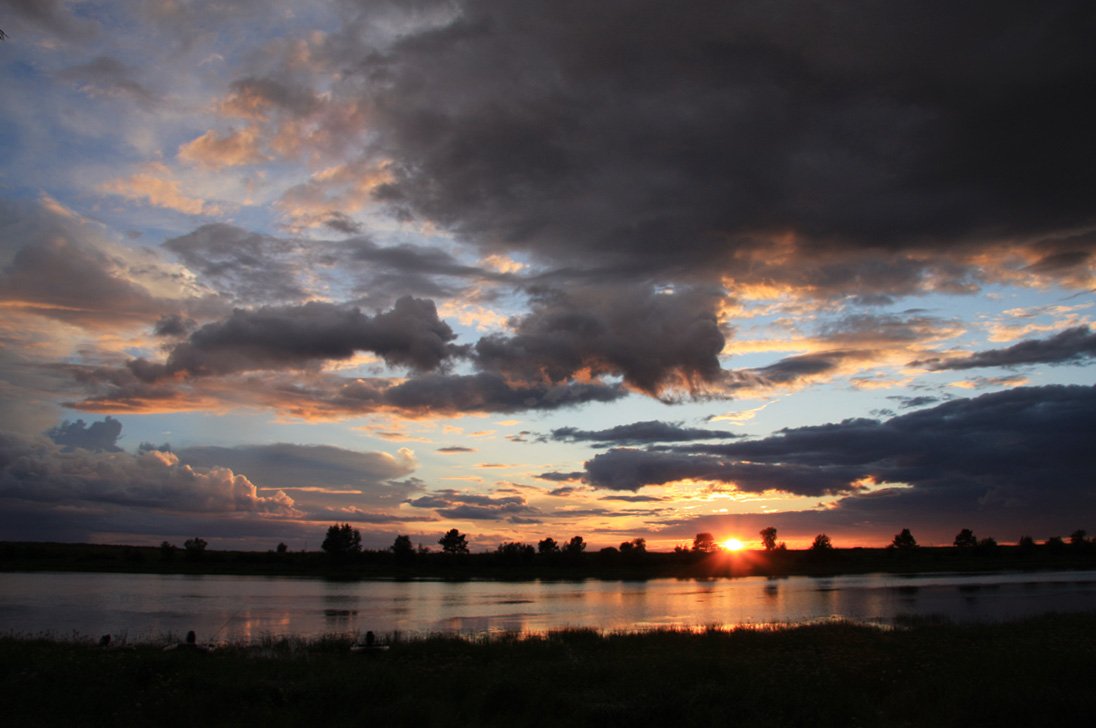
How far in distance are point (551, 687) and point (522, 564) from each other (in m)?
136

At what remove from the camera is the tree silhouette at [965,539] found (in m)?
194

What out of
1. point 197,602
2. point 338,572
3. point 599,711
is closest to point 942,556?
point 338,572

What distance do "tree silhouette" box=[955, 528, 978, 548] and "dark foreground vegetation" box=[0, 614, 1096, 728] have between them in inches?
8213

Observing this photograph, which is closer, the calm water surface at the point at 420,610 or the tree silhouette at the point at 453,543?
the calm water surface at the point at 420,610

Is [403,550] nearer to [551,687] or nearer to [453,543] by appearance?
[453,543]

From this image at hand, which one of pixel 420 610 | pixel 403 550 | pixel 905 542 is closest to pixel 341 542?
pixel 403 550

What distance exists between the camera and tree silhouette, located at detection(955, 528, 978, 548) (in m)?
194

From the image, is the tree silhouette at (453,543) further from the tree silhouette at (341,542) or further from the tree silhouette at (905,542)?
the tree silhouette at (905,542)

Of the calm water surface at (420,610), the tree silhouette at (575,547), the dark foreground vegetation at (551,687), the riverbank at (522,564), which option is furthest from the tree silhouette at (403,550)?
the dark foreground vegetation at (551,687)

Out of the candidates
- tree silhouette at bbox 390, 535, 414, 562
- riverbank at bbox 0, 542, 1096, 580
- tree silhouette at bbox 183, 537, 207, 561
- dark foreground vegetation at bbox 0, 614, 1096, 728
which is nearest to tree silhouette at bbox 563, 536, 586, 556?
riverbank at bbox 0, 542, 1096, 580

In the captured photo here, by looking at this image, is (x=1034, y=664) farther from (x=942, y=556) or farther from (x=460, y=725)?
(x=942, y=556)

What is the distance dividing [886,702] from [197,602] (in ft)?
189

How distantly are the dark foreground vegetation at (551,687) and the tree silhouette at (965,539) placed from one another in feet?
684

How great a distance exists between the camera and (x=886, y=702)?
14.8 m
